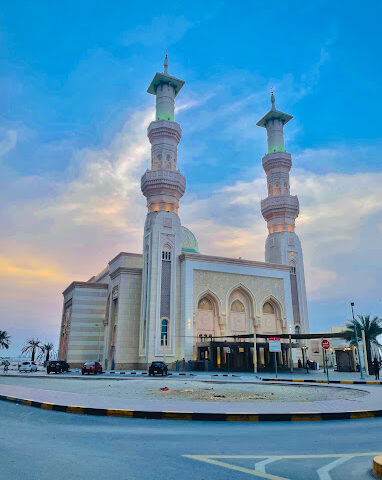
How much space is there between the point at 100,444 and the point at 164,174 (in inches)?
1661

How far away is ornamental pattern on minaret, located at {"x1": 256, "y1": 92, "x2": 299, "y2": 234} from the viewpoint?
53844 mm

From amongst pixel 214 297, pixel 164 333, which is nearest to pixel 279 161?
pixel 214 297

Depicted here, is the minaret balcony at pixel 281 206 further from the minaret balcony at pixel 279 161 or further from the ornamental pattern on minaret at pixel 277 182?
the minaret balcony at pixel 279 161

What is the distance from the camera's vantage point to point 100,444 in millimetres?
6098

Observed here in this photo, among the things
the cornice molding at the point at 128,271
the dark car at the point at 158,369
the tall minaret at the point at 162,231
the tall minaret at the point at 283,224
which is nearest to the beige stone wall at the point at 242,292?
the tall minaret at the point at 162,231

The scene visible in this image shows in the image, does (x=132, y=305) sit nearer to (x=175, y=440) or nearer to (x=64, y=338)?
(x=64, y=338)

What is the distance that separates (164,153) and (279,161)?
1741 centimetres

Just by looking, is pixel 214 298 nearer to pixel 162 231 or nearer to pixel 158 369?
pixel 162 231

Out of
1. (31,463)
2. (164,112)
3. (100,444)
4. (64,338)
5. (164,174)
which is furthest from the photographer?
(64,338)

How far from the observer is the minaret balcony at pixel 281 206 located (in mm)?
53375

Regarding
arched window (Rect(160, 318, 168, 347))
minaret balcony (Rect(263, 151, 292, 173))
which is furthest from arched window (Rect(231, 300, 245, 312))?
minaret balcony (Rect(263, 151, 292, 173))

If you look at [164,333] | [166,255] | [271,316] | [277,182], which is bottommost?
[164,333]

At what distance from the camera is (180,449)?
5816mm

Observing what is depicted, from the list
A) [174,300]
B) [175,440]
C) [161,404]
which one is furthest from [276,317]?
[175,440]
